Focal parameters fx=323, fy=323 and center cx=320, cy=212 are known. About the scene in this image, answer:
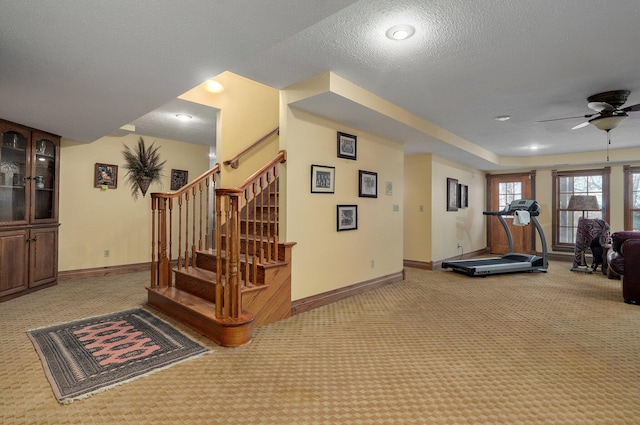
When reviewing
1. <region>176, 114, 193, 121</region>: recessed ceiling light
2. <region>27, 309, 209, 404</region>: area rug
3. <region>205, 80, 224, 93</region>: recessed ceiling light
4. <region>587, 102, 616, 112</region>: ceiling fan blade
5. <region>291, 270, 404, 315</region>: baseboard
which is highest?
<region>205, 80, 224, 93</region>: recessed ceiling light

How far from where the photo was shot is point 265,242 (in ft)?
12.0

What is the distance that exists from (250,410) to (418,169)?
18.1ft

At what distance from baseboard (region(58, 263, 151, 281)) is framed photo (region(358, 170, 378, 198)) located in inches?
165

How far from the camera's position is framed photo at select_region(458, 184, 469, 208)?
289 inches

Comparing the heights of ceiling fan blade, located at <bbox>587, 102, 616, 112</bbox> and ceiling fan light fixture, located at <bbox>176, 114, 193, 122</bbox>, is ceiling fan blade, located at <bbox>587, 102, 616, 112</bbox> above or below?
below

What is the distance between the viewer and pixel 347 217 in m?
4.17

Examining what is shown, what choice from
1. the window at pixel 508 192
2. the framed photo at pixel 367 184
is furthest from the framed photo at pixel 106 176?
the window at pixel 508 192

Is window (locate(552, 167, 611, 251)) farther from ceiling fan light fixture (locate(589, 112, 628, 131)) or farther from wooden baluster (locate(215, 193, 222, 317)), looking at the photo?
wooden baluster (locate(215, 193, 222, 317))

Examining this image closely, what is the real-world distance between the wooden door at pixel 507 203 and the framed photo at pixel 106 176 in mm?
8715

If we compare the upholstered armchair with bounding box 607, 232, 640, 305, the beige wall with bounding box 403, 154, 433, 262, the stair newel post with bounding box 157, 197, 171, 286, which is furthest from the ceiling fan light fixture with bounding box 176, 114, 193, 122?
the upholstered armchair with bounding box 607, 232, 640, 305

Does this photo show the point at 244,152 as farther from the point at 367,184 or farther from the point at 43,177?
the point at 43,177

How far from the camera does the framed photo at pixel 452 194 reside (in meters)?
6.83

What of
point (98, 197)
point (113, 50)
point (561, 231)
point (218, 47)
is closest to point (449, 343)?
point (218, 47)

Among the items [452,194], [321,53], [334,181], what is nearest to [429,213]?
[452,194]
